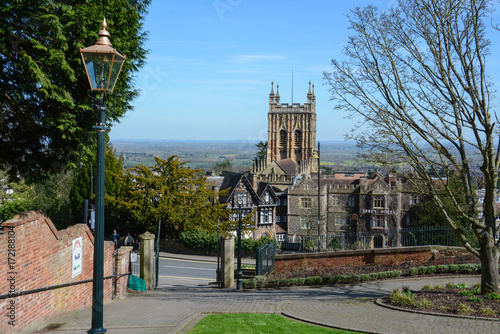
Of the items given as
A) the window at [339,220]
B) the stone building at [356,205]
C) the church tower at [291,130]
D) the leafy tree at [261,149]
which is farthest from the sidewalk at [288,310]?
the leafy tree at [261,149]

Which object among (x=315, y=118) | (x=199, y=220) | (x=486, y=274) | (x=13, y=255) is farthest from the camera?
(x=315, y=118)

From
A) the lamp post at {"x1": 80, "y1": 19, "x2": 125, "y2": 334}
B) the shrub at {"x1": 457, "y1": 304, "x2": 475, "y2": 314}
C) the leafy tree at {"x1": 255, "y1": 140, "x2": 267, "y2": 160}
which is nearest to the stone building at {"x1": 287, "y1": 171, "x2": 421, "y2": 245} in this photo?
the shrub at {"x1": 457, "y1": 304, "x2": 475, "y2": 314}

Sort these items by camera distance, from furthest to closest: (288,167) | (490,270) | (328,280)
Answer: (288,167) → (328,280) → (490,270)

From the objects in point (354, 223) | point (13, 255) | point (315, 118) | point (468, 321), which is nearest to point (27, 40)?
point (13, 255)

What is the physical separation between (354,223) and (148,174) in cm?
3257

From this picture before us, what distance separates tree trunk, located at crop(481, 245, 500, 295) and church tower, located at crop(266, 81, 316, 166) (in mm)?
105819

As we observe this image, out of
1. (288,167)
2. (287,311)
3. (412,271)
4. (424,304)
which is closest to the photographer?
(424,304)

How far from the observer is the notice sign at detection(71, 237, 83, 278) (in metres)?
13.7

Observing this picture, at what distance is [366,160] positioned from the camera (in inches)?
596

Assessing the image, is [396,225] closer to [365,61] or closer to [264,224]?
[264,224]

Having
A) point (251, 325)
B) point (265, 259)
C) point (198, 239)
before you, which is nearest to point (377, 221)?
point (198, 239)

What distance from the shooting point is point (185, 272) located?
30156 mm

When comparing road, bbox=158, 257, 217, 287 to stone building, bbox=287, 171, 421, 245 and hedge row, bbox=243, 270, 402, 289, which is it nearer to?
hedge row, bbox=243, 270, 402, 289

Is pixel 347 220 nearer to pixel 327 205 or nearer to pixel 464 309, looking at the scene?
pixel 327 205
